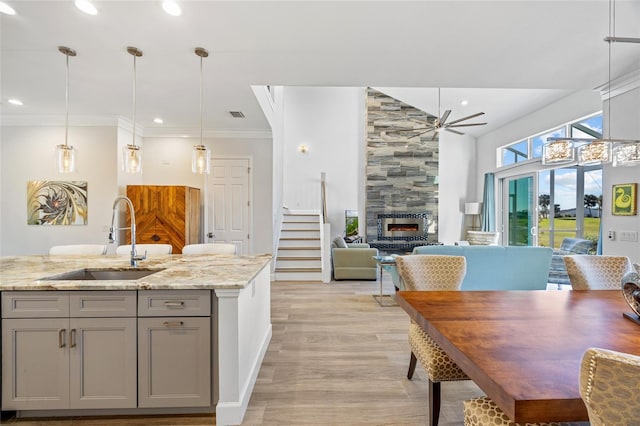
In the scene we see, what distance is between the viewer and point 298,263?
614cm

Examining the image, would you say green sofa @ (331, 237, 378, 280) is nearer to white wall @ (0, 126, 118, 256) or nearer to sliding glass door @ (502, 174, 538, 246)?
sliding glass door @ (502, 174, 538, 246)

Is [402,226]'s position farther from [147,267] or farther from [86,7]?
[86,7]

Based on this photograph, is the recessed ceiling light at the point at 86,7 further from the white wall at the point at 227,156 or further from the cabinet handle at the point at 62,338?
the white wall at the point at 227,156

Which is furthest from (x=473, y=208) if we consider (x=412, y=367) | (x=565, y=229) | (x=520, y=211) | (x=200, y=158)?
(x=200, y=158)

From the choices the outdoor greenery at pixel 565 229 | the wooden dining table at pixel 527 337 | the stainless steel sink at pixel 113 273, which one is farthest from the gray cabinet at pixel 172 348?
the outdoor greenery at pixel 565 229

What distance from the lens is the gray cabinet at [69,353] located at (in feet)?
6.19

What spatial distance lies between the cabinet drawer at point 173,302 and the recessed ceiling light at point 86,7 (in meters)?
2.04

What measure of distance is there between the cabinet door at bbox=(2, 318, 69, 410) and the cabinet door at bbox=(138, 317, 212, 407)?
480mm

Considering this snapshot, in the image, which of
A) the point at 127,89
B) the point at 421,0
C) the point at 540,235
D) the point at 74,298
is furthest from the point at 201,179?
the point at 540,235

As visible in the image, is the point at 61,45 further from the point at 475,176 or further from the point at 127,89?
the point at 475,176

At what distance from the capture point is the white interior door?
5.54 m

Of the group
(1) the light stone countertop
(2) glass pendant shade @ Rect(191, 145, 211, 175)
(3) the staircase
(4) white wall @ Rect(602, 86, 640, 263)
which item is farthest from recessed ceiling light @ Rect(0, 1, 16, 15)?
(4) white wall @ Rect(602, 86, 640, 263)

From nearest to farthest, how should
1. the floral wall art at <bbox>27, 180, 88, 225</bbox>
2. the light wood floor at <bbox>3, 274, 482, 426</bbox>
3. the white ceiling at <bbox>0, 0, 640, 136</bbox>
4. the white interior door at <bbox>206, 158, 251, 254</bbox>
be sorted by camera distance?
the light wood floor at <bbox>3, 274, 482, 426</bbox>
the white ceiling at <bbox>0, 0, 640, 136</bbox>
the floral wall art at <bbox>27, 180, 88, 225</bbox>
the white interior door at <bbox>206, 158, 251, 254</bbox>

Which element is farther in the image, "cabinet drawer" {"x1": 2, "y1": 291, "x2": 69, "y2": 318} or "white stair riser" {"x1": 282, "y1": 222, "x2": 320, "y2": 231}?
"white stair riser" {"x1": 282, "y1": 222, "x2": 320, "y2": 231}
